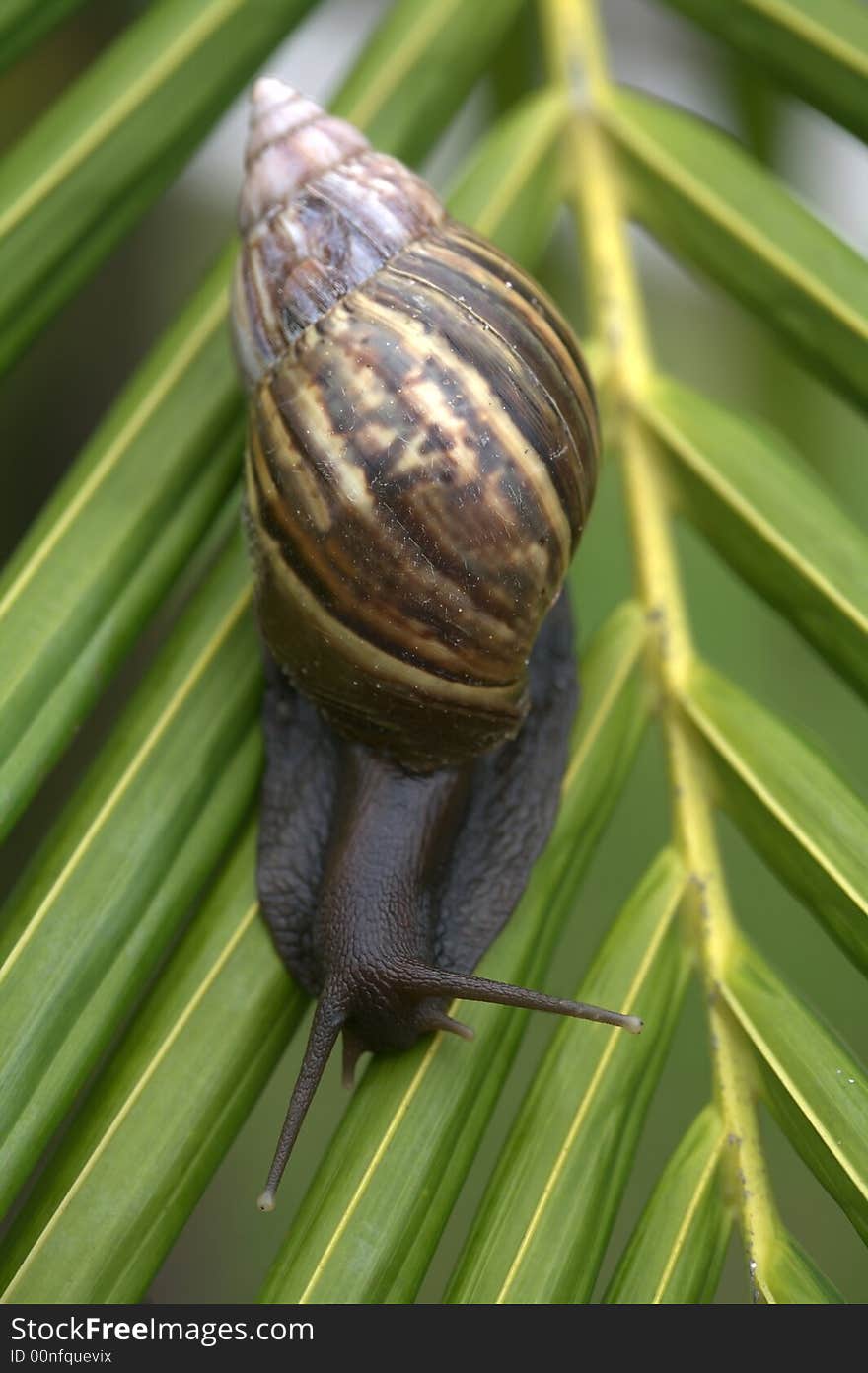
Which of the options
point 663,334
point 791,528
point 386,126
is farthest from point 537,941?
point 663,334

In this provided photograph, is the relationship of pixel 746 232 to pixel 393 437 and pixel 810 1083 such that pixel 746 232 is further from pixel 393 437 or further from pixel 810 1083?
pixel 810 1083

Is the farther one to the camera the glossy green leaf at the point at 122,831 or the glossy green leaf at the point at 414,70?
the glossy green leaf at the point at 414,70

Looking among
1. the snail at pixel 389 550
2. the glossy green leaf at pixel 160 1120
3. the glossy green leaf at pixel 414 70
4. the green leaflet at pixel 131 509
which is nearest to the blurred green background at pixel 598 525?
the glossy green leaf at pixel 414 70

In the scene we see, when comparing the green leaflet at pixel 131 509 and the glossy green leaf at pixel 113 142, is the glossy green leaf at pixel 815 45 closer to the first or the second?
the green leaflet at pixel 131 509

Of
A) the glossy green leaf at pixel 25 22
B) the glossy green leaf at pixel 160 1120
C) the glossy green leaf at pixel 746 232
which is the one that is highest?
the glossy green leaf at pixel 746 232

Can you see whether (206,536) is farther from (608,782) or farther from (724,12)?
(724,12)

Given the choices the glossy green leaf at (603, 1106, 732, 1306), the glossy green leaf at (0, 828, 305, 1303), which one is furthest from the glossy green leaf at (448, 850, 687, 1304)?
the glossy green leaf at (0, 828, 305, 1303)

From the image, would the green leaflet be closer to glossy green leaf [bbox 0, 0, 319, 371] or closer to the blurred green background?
glossy green leaf [bbox 0, 0, 319, 371]

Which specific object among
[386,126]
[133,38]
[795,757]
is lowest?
[795,757]
